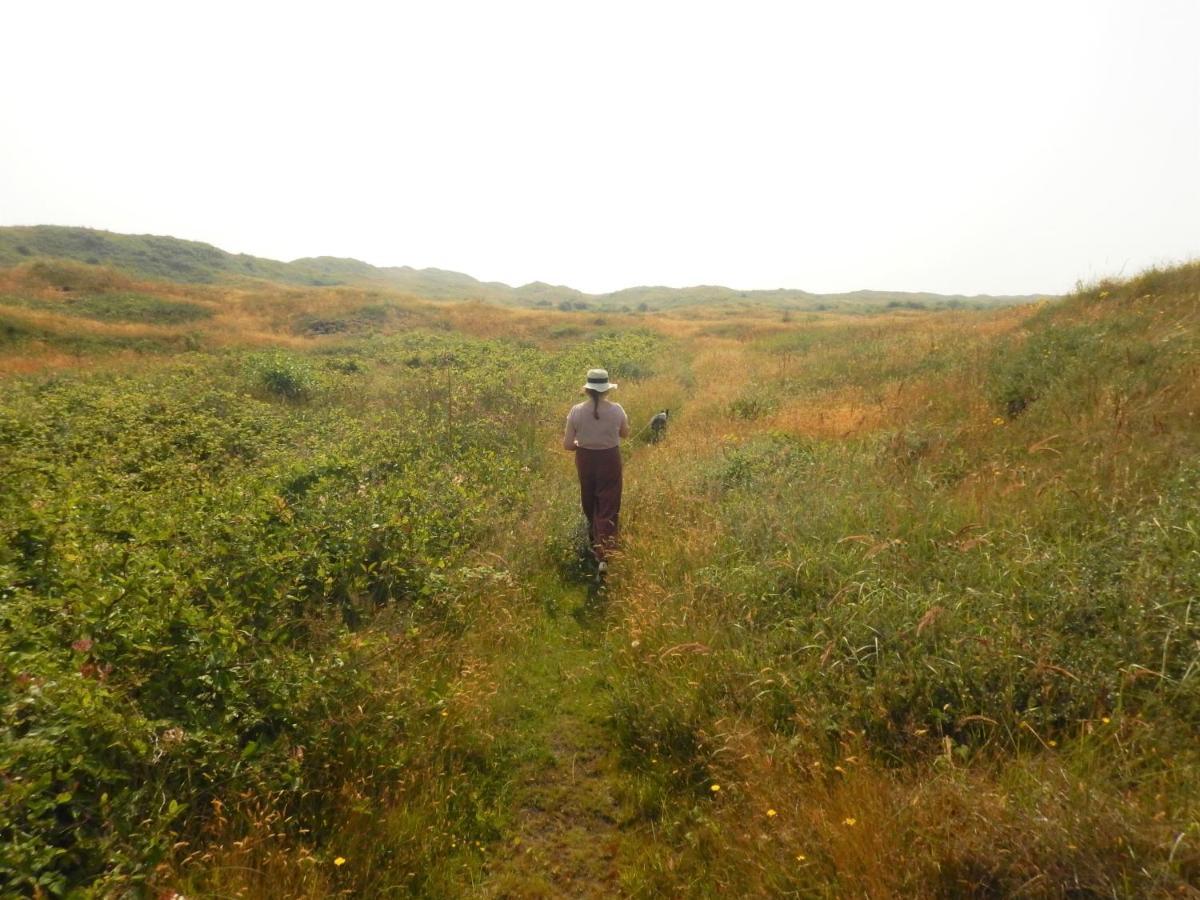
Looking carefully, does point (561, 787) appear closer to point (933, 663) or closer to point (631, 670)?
point (631, 670)

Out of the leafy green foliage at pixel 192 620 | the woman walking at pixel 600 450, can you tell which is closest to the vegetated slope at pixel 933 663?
the woman walking at pixel 600 450

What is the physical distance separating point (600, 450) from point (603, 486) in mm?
372

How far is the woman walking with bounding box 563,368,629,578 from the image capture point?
5.86 m

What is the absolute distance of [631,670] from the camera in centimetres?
408

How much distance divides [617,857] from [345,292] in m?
39.7

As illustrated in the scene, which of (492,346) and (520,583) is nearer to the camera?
(520,583)

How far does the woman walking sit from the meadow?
39 cm

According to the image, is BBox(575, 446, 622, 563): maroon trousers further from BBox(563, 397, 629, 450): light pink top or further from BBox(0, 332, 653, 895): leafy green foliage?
BBox(0, 332, 653, 895): leafy green foliage

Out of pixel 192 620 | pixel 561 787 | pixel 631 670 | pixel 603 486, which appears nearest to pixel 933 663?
pixel 631 670

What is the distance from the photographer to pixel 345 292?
122ft

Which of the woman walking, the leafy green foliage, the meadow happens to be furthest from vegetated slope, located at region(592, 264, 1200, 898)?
the leafy green foliage

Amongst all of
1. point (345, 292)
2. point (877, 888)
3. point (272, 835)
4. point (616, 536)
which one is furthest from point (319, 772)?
point (345, 292)

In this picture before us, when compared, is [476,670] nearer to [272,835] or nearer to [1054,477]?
[272,835]

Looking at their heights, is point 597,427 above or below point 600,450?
above
